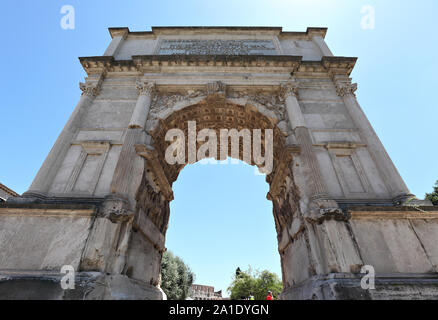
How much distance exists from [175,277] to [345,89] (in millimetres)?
22109

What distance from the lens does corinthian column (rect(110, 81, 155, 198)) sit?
5379mm

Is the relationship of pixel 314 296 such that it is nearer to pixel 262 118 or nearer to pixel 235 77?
pixel 262 118

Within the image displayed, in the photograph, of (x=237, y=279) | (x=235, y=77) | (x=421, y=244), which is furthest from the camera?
(x=237, y=279)

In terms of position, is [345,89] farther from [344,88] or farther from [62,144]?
[62,144]

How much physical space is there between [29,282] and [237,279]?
3783cm

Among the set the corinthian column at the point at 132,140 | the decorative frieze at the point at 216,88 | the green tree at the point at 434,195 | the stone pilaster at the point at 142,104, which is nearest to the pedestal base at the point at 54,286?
the corinthian column at the point at 132,140

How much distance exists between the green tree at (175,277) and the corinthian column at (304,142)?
1830cm

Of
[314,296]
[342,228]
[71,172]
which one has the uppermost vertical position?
[71,172]

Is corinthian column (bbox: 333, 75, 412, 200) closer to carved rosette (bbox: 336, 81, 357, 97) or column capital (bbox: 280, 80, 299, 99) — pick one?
carved rosette (bbox: 336, 81, 357, 97)

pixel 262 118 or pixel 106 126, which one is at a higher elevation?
pixel 262 118

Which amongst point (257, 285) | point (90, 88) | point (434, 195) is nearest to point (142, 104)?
point (90, 88)

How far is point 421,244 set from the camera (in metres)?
4.65

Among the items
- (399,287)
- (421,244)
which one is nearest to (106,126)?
(399,287)
